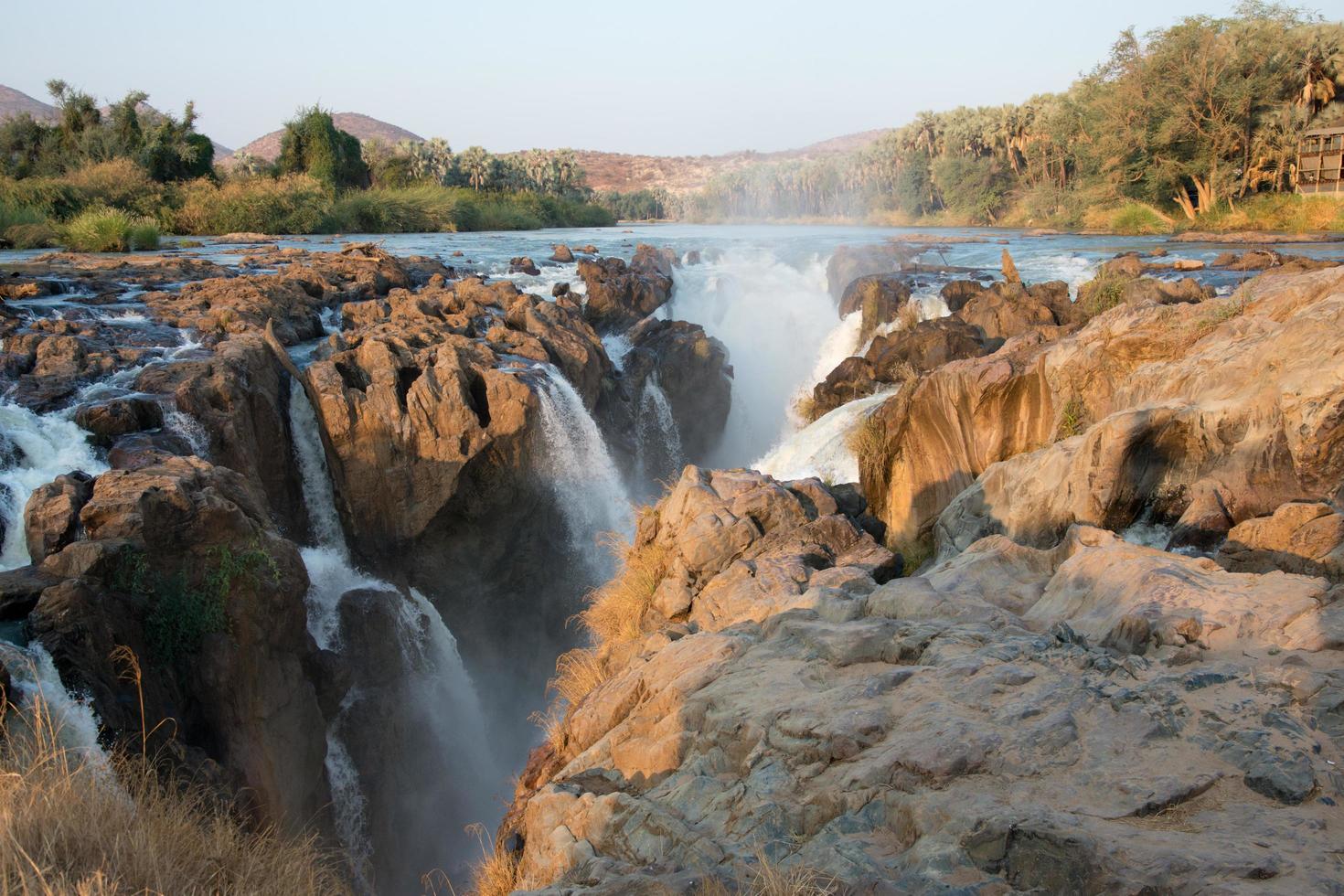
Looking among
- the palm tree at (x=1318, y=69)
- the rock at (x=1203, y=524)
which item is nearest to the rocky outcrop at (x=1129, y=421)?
the rock at (x=1203, y=524)

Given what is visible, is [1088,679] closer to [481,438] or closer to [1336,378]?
[1336,378]

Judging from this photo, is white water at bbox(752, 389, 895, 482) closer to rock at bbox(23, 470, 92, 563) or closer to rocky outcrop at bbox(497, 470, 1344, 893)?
rocky outcrop at bbox(497, 470, 1344, 893)

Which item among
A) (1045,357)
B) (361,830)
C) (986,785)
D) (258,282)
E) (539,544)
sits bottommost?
(361,830)

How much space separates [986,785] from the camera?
372 centimetres

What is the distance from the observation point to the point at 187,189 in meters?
35.4

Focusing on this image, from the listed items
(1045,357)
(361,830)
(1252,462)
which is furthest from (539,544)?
(1252,462)

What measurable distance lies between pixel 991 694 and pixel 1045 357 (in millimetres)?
6872

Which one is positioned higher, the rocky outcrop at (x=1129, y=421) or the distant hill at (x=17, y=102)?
the distant hill at (x=17, y=102)

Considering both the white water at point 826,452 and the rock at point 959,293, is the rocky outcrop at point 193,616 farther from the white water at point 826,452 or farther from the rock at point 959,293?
the rock at point 959,293

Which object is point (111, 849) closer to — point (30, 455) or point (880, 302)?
point (30, 455)

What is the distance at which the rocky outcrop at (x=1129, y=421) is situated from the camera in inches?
273

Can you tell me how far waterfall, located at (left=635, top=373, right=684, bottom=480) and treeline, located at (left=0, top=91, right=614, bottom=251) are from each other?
1588 centimetres

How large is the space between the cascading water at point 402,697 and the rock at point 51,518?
127 inches

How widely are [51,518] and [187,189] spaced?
31783 mm
